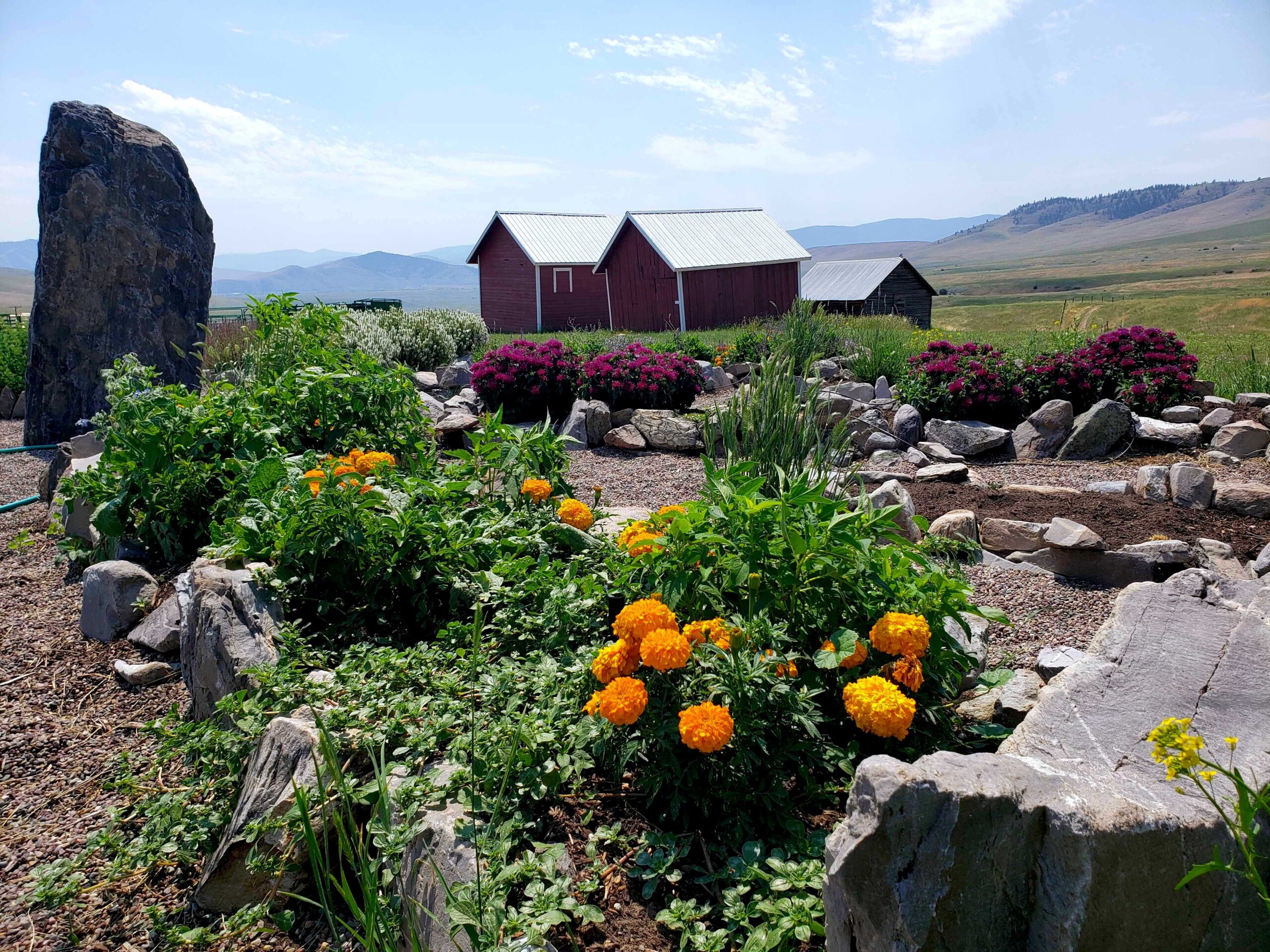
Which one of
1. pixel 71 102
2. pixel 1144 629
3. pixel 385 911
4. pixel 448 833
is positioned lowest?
pixel 385 911

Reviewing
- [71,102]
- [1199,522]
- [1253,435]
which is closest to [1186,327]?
[1253,435]

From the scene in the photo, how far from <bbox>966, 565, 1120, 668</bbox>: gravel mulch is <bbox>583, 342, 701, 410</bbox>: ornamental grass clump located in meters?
4.69

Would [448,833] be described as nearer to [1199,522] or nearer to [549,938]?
→ [549,938]

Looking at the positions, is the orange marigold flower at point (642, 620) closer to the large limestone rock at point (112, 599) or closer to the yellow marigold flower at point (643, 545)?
the yellow marigold flower at point (643, 545)

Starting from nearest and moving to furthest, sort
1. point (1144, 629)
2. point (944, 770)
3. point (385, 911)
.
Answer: point (944, 770) → point (385, 911) → point (1144, 629)

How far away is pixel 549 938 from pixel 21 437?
10.1m

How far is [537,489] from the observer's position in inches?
129

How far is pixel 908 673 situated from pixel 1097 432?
654cm

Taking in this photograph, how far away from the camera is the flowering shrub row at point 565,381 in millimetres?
8422

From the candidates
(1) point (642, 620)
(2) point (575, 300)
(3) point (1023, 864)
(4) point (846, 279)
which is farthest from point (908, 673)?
(4) point (846, 279)

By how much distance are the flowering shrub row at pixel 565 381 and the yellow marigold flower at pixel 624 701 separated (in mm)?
6647

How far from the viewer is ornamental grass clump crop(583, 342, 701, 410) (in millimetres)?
8398

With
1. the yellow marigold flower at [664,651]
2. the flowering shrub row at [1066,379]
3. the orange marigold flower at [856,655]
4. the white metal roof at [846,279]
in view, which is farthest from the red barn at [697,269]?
the yellow marigold flower at [664,651]

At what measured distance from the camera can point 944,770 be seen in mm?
1472
